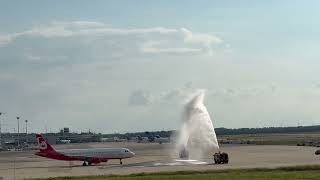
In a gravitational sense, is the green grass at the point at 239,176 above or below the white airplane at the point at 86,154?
below

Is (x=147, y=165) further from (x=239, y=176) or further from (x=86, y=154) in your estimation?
(x=239, y=176)

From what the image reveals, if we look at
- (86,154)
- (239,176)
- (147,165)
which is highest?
(86,154)

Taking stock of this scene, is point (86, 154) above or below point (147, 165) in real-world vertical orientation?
above

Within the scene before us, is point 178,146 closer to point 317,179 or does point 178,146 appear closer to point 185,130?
point 185,130

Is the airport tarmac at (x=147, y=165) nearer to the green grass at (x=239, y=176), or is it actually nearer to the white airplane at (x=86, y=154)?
the white airplane at (x=86, y=154)

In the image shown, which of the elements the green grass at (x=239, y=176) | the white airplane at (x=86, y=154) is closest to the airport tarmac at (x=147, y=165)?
the white airplane at (x=86, y=154)

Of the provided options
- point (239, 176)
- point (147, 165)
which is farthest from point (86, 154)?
point (239, 176)

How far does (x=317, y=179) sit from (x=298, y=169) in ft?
65.0

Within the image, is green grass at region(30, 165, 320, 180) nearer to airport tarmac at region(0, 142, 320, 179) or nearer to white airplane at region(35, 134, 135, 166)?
airport tarmac at region(0, 142, 320, 179)

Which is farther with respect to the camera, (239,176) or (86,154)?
(86,154)

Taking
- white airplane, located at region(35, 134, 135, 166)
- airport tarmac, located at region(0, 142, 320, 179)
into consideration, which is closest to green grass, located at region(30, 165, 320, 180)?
airport tarmac, located at region(0, 142, 320, 179)

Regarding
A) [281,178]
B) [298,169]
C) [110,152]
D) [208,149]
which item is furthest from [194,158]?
[281,178]

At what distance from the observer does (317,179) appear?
50.6 metres

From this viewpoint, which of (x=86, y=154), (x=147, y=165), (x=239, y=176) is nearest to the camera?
(x=239, y=176)
